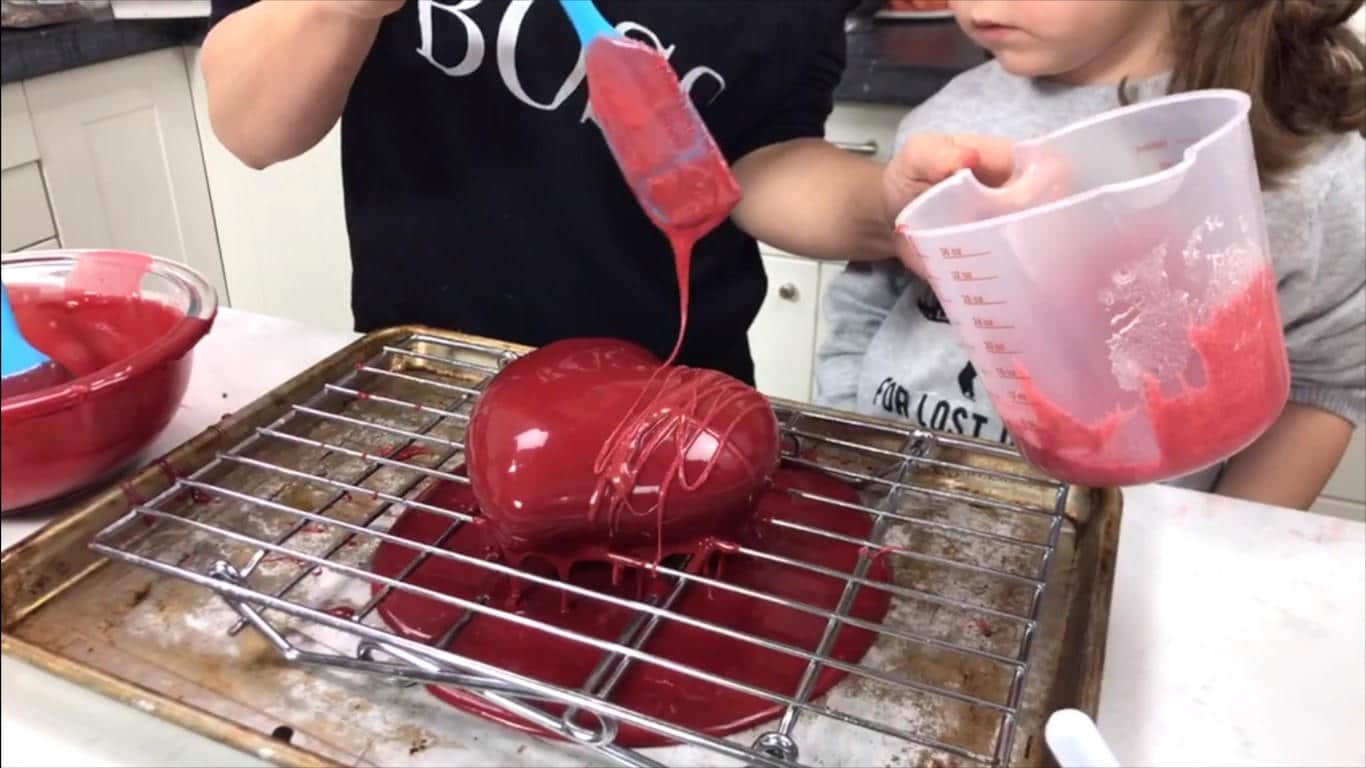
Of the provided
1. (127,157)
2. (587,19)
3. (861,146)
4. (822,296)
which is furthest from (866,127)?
(127,157)

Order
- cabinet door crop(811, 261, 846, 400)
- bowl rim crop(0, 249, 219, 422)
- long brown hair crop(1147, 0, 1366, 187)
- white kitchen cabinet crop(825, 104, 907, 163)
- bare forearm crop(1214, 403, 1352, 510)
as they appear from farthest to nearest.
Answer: cabinet door crop(811, 261, 846, 400) → white kitchen cabinet crop(825, 104, 907, 163) → bare forearm crop(1214, 403, 1352, 510) → long brown hair crop(1147, 0, 1366, 187) → bowl rim crop(0, 249, 219, 422)

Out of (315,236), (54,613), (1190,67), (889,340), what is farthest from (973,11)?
(54,613)

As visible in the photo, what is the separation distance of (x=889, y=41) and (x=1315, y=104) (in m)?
0.66

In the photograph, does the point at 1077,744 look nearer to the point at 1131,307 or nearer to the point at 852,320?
the point at 1131,307

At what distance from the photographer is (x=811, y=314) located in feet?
4.47

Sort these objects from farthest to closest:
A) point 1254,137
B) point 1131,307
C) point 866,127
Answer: point 866,127 → point 1254,137 → point 1131,307

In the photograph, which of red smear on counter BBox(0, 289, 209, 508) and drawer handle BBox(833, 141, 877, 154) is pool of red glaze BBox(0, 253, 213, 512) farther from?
drawer handle BBox(833, 141, 877, 154)

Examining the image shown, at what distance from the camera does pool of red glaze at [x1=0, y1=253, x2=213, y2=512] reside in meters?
0.39

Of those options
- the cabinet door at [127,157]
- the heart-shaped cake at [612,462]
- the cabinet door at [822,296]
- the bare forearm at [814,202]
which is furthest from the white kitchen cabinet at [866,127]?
the cabinet door at [127,157]

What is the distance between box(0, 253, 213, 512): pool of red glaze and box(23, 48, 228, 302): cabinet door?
0.03m

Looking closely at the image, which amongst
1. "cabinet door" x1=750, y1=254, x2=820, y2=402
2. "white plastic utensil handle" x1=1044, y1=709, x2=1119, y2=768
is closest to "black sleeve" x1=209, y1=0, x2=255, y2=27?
"white plastic utensil handle" x1=1044, y1=709, x2=1119, y2=768

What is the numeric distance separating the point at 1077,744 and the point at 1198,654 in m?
0.17

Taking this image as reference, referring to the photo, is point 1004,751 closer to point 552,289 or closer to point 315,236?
point 315,236

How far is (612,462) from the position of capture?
1.51 feet
